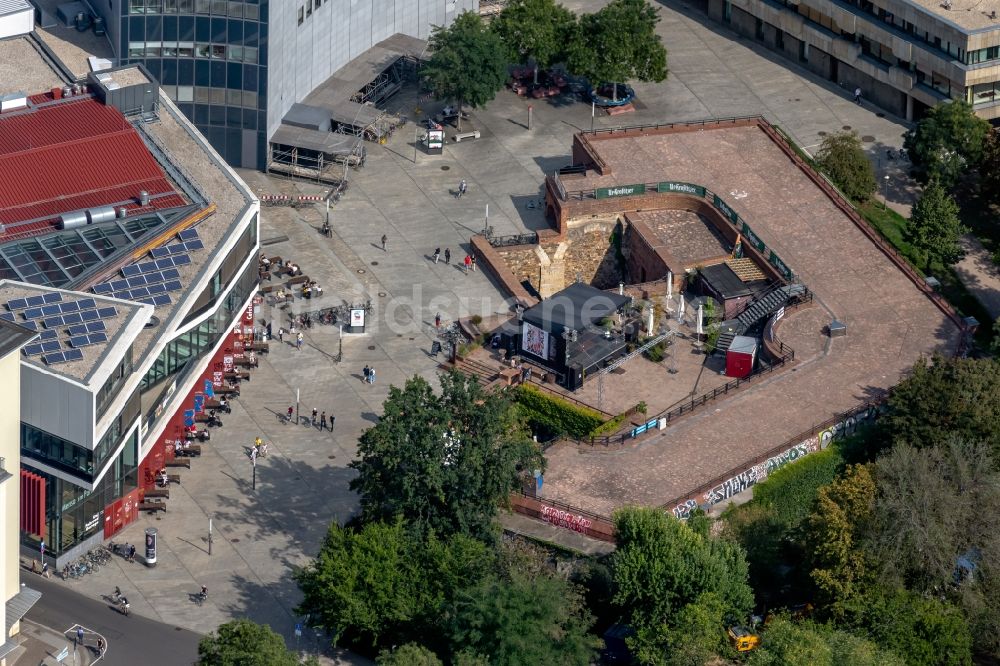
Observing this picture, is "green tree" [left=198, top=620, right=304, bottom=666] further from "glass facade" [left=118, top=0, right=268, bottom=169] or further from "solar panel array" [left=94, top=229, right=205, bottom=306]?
"glass facade" [left=118, top=0, right=268, bottom=169]

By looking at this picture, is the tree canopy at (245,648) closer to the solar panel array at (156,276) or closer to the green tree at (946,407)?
the solar panel array at (156,276)

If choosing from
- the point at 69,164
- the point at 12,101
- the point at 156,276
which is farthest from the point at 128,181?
the point at 12,101

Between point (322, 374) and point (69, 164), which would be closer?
point (69, 164)

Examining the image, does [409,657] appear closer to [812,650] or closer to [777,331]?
[812,650]

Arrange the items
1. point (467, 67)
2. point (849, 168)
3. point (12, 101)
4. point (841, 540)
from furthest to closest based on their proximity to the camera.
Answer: point (467, 67) → point (849, 168) → point (12, 101) → point (841, 540)

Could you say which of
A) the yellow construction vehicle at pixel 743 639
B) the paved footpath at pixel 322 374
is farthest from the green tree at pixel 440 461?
the yellow construction vehicle at pixel 743 639

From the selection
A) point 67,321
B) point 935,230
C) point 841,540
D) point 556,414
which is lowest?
point 556,414
